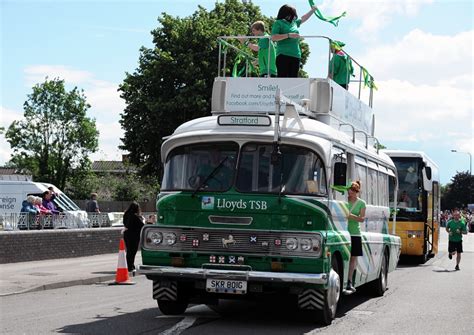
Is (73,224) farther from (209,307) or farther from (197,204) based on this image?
(197,204)

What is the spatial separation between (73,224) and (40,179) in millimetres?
58395

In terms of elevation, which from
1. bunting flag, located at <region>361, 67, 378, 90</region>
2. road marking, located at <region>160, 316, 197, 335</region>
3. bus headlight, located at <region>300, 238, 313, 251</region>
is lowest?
road marking, located at <region>160, 316, 197, 335</region>

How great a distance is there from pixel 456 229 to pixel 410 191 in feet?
6.41

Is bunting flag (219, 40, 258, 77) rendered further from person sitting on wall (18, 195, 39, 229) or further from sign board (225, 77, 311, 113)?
person sitting on wall (18, 195, 39, 229)

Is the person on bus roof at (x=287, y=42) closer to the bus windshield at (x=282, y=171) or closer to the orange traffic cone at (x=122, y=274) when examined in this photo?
the bus windshield at (x=282, y=171)

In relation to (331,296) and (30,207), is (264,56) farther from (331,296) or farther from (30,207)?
(30,207)

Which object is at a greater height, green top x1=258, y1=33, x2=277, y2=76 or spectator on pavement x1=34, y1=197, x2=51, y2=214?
green top x1=258, y1=33, x2=277, y2=76

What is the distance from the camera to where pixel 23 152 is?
8744 centimetres

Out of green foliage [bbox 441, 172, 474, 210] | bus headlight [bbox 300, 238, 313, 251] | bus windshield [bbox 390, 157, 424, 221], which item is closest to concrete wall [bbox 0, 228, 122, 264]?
bus windshield [bbox 390, 157, 424, 221]

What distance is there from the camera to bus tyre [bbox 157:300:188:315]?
11195 millimetres

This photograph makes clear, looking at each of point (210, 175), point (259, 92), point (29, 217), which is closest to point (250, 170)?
point (210, 175)

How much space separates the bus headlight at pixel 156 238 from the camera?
35.0ft

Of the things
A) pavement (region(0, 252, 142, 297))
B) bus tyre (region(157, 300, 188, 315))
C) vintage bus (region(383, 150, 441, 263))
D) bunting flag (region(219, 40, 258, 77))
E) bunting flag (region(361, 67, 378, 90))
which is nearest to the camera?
bus tyre (region(157, 300, 188, 315))

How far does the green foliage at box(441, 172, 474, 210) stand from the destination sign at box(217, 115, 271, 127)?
12156 centimetres
